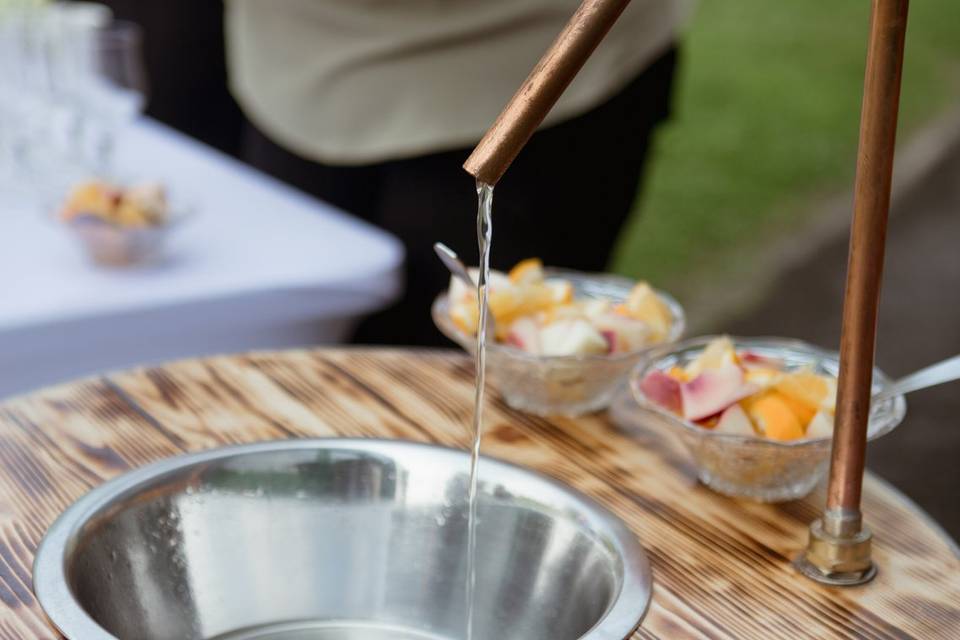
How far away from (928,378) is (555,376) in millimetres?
270

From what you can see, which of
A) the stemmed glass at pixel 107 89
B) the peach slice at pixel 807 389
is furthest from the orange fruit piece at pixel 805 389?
the stemmed glass at pixel 107 89

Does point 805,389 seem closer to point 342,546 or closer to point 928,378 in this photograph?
point 928,378

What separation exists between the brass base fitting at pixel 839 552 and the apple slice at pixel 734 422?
0.09m

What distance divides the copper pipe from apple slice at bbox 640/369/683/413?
0.32 metres

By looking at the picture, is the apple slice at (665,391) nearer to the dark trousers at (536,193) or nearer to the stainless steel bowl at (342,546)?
the stainless steel bowl at (342,546)

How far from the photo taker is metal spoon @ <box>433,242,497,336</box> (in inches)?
29.6

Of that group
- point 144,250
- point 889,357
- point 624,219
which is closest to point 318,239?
point 144,250

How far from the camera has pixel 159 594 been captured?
2.37 ft

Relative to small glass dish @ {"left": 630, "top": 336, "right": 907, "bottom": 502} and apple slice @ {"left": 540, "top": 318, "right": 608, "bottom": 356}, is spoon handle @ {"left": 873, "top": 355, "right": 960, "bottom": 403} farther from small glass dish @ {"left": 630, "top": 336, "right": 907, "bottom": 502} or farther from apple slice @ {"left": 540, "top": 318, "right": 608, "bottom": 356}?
apple slice @ {"left": 540, "top": 318, "right": 608, "bottom": 356}

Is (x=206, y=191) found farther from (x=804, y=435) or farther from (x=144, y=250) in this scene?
(x=804, y=435)

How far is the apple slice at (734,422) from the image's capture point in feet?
2.64

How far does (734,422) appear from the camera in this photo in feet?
2.64

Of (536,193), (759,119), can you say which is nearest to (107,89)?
(536,193)

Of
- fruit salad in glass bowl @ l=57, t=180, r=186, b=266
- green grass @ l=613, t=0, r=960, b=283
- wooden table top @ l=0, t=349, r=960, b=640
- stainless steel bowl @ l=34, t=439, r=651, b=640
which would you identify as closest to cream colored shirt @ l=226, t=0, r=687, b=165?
fruit salad in glass bowl @ l=57, t=180, r=186, b=266
